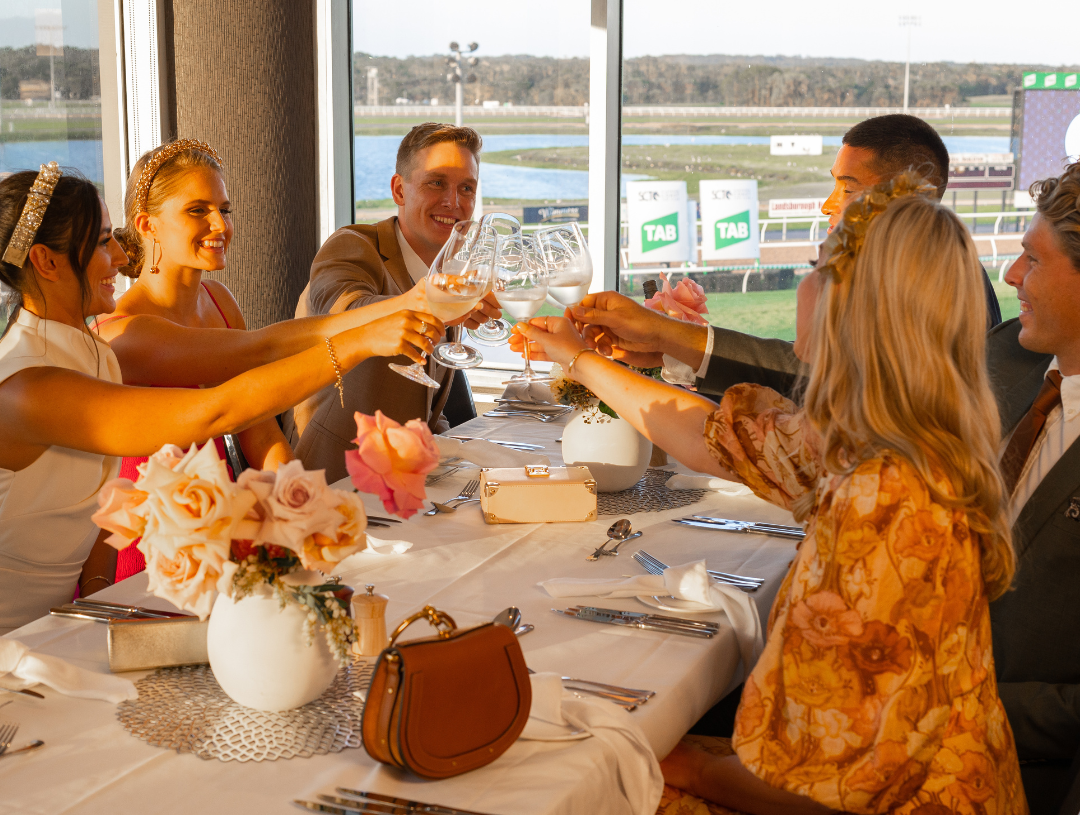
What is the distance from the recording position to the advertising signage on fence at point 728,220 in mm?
7559

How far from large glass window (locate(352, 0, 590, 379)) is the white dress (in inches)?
142

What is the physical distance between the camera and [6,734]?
117 centimetres

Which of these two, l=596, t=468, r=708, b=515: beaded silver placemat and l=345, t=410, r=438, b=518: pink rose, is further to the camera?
l=596, t=468, r=708, b=515: beaded silver placemat

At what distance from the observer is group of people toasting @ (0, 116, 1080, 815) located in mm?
1307

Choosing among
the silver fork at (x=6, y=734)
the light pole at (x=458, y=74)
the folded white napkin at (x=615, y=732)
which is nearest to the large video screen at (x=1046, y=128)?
the light pole at (x=458, y=74)

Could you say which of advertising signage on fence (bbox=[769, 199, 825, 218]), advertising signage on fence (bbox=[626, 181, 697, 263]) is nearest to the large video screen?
advertising signage on fence (bbox=[626, 181, 697, 263])

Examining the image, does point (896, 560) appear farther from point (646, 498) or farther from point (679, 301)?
point (679, 301)

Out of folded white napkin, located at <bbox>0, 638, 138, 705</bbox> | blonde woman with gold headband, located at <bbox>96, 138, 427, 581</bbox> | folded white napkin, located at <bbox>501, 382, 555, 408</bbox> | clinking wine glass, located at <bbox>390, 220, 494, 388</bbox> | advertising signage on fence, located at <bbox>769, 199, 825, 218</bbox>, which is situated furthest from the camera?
advertising signage on fence, located at <bbox>769, 199, 825, 218</bbox>

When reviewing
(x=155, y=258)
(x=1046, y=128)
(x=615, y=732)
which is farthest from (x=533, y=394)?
(x=1046, y=128)

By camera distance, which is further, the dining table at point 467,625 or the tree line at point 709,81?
the tree line at point 709,81

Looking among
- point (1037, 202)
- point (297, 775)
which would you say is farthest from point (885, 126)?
point (297, 775)

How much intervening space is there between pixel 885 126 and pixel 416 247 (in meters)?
1.59

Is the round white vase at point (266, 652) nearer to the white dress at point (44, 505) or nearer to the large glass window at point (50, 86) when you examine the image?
the white dress at point (44, 505)

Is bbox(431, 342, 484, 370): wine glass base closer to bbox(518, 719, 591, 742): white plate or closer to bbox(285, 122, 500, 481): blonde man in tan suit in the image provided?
bbox(285, 122, 500, 481): blonde man in tan suit
